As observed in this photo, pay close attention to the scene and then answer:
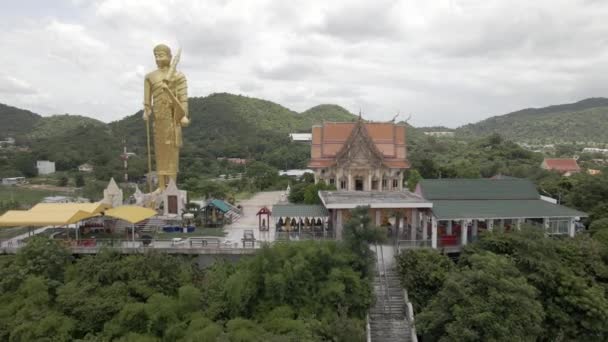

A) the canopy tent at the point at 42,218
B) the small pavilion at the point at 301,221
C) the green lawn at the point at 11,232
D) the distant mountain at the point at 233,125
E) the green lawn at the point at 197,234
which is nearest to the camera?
the canopy tent at the point at 42,218

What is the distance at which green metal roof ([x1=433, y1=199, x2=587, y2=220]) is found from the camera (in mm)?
20484

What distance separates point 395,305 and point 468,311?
346 centimetres

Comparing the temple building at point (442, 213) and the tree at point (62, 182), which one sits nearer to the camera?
the temple building at point (442, 213)

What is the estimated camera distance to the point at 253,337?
44.2ft

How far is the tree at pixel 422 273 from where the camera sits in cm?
1756

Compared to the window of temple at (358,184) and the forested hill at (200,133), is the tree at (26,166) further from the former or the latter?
the window of temple at (358,184)

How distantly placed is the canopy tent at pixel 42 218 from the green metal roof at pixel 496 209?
55.3 feet

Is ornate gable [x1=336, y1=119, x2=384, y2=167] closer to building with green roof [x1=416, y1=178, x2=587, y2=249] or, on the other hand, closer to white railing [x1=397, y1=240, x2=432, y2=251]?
building with green roof [x1=416, y1=178, x2=587, y2=249]

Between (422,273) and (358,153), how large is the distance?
1496 centimetres

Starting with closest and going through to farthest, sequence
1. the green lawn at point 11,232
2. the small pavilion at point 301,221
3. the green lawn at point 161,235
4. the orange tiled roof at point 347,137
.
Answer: the small pavilion at point 301,221, the green lawn at point 11,232, the green lawn at point 161,235, the orange tiled roof at point 347,137

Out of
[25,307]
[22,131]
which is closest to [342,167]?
[25,307]

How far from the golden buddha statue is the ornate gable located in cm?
1128

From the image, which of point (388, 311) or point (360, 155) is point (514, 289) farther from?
point (360, 155)

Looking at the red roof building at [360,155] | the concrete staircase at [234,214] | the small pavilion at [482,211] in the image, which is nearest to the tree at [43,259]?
the concrete staircase at [234,214]
